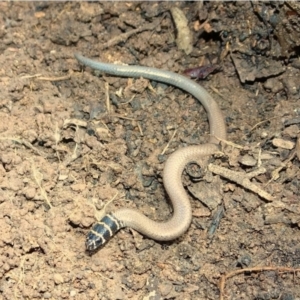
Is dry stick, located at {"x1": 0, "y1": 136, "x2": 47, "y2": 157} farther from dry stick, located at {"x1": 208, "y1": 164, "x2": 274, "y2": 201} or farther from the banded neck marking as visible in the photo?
dry stick, located at {"x1": 208, "y1": 164, "x2": 274, "y2": 201}

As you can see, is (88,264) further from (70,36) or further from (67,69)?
(70,36)

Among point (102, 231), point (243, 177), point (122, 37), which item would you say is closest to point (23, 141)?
point (102, 231)

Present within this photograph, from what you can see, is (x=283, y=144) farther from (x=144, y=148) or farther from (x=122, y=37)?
(x=122, y=37)

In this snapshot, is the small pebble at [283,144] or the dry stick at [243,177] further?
the small pebble at [283,144]

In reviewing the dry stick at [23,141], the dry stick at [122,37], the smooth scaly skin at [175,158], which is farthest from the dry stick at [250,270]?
the dry stick at [122,37]

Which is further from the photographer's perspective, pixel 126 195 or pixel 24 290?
pixel 126 195

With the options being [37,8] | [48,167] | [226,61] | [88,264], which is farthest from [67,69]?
[88,264]

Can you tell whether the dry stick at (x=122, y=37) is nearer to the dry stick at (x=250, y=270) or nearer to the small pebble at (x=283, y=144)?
the small pebble at (x=283, y=144)
